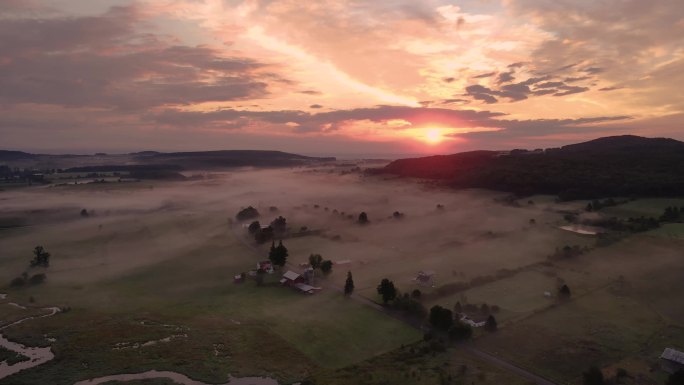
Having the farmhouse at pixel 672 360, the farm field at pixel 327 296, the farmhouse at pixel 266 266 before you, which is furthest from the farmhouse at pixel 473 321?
the farmhouse at pixel 266 266

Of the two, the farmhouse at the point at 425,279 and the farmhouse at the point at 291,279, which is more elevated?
the farmhouse at the point at 425,279

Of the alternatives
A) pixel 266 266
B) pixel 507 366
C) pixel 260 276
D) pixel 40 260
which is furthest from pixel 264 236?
pixel 507 366

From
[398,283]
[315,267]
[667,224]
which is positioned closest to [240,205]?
[315,267]

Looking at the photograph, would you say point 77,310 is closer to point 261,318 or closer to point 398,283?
point 261,318

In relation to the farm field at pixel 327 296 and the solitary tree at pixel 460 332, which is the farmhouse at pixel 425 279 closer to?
the farm field at pixel 327 296

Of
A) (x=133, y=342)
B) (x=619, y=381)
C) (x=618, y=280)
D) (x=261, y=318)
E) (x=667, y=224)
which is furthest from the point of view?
(x=667, y=224)

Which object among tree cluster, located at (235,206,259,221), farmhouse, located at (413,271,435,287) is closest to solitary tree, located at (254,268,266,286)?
farmhouse, located at (413,271,435,287)

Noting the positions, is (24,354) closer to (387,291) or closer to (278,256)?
(278,256)
